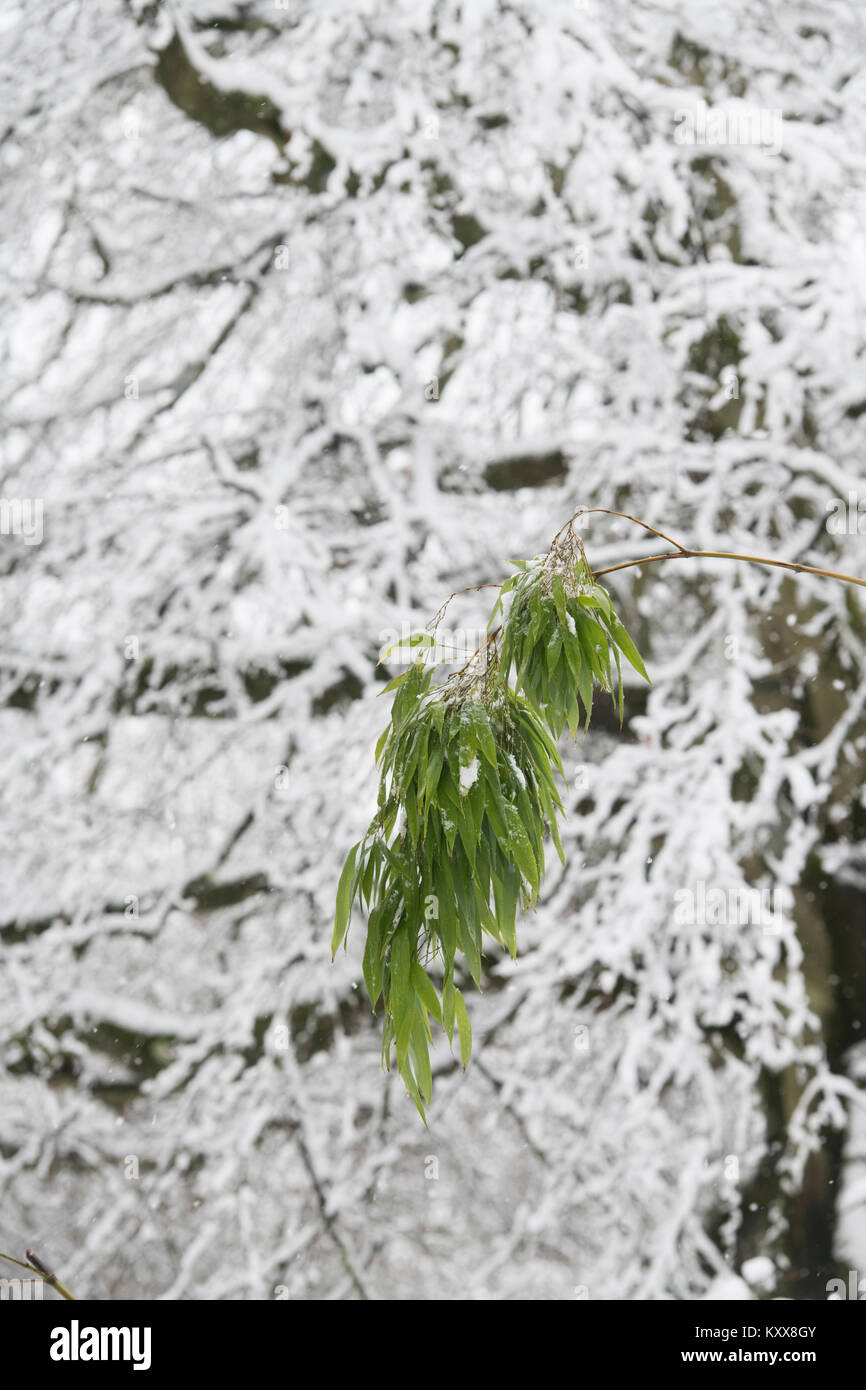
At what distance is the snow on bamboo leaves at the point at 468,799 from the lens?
925 millimetres

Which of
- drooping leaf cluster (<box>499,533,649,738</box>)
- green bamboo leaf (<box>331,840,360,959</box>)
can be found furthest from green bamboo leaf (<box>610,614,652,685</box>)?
green bamboo leaf (<box>331,840,360,959</box>)

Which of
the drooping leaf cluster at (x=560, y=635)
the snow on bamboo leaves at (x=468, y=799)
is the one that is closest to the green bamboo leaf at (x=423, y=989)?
the snow on bamboo leaves at (x=468, y=799)

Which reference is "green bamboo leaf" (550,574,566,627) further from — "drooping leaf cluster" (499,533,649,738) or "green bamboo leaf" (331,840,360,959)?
"green bamboo leaf" (331,840,360,959)

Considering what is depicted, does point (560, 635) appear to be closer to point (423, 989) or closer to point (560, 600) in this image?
point (560, 600)

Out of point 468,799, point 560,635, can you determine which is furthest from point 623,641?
point 468,799

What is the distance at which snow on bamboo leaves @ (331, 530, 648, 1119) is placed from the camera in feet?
3.04

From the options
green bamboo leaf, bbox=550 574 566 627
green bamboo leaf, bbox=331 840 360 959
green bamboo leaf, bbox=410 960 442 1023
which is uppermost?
green bamboo leaf, bbox=550 574 566 627

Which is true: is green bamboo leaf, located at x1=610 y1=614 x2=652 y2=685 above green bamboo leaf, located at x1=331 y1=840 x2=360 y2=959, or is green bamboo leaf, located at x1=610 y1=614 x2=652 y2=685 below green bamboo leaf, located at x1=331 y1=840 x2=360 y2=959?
above

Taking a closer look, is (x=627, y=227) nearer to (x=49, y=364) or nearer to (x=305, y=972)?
(x=49, y=364)

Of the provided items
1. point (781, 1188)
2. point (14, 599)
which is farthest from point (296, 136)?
point (781, 1188)

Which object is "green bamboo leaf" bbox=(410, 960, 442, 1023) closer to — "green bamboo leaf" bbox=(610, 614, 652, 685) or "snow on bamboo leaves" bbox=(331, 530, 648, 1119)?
"snow on bamboo leaves" bbox=(331, 530, 648, 1119)

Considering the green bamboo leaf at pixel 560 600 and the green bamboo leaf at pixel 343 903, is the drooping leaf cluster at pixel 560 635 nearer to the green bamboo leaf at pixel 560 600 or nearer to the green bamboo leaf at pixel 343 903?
the green bamboo leaf at pixel 560 600

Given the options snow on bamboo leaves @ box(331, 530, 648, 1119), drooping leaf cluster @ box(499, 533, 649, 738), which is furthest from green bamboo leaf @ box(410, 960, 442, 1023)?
drooping leaf cluster @ box(499, 533, 649, 738)

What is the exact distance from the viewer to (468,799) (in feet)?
3.01
